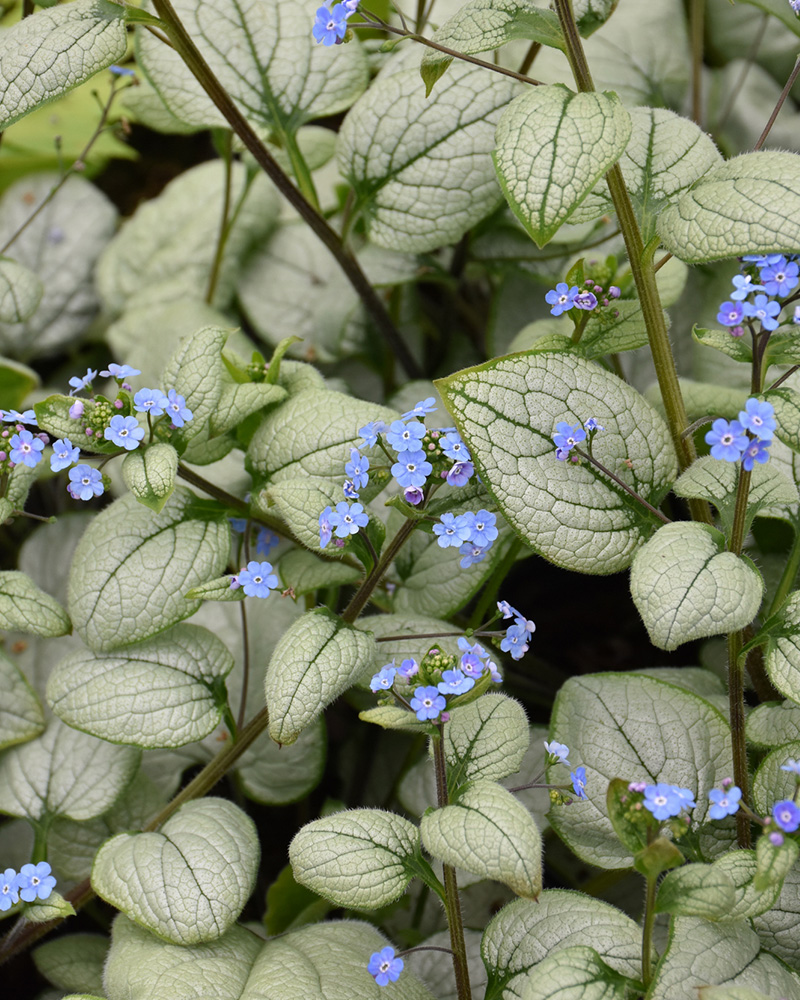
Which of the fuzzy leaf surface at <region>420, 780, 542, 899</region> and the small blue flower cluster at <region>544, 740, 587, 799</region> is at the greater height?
the fuzzy leaf surface at <region>420, 780, 542, 899</region>

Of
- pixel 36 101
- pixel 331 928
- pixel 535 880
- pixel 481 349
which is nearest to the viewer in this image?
pixel 535 880

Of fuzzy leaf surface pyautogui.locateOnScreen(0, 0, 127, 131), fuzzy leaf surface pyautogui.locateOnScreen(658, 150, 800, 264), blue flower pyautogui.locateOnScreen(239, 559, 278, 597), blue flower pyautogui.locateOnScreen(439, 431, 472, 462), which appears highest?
fuzzy leaf surface pyautogui.locateOnScreen(0, 0, 127, 131)

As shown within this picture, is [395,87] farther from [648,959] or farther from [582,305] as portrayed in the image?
[648,959]

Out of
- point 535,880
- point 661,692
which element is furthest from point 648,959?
point 661,692

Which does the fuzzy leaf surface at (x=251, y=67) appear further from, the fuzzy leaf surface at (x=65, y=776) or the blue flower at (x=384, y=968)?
the blue flower at (x=384, y=968)

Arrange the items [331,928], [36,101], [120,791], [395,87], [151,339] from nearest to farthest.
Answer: [36,101] < [331,928] < [120,791] < [395,87] < [151,339]

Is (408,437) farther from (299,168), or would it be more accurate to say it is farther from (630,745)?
(299,168)

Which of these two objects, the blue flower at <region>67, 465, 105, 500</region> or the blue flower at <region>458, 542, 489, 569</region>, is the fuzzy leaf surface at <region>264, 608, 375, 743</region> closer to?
the blue flower at <region>458, 542, 489, 569</region>

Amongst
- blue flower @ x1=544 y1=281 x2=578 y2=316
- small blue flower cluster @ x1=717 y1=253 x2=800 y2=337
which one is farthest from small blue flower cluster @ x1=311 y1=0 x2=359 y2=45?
small blue flower cluster @ x1=717 y1=253 x2=800 y2=337
